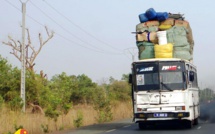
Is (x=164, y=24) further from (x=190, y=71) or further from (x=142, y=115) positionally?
(x=142, y=115)

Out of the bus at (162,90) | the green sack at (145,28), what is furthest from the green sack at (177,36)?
the bus at (162,90)

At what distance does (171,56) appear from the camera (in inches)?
983

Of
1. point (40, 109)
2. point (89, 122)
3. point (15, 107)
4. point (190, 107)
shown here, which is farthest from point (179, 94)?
point (40, 109)

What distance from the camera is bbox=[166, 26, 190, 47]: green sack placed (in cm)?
2531

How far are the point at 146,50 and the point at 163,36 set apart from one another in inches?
51.2

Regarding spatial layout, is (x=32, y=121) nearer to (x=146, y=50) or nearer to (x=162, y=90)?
(x=162, y=90)

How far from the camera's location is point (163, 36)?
82.3 ft

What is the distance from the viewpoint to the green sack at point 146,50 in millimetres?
25531

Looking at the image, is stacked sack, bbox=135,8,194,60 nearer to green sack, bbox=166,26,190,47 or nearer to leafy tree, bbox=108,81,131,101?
green sack, bbox=166,26,190,47

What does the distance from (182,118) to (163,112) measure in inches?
37.8

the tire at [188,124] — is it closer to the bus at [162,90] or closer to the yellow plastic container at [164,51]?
the bus at [162,90]

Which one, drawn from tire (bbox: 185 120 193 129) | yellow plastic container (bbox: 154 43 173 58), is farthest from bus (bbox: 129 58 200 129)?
yellow plastic container (bbox: 154 43 173 58)

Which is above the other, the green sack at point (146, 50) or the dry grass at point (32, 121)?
the green sack at point (146, 50)

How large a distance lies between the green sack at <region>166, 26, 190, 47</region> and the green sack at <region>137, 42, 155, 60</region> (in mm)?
1080
